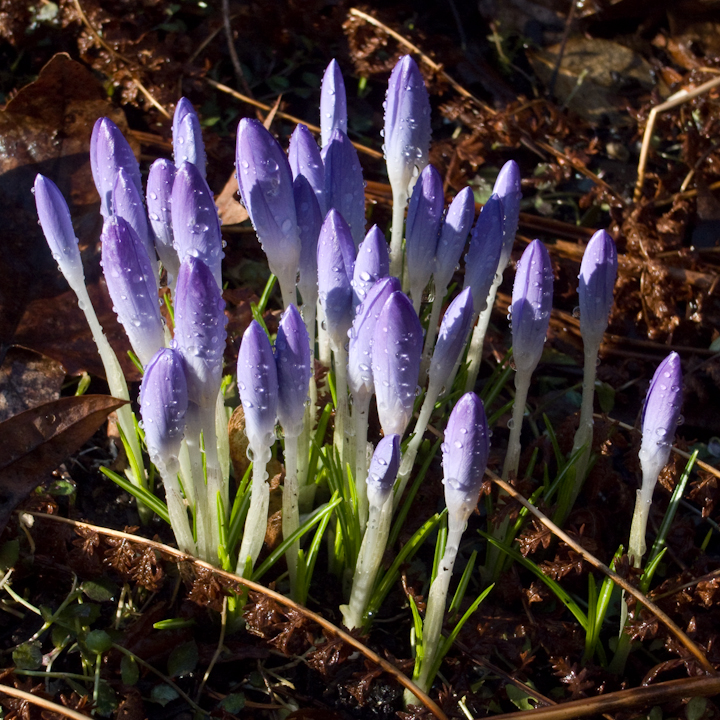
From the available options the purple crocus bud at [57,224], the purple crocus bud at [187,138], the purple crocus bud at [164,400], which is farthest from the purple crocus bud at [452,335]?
the purple crocus bud at [57,224]

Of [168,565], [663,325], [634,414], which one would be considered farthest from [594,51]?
[168,565]

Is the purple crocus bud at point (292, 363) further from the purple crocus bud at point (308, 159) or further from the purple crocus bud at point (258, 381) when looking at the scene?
the purple crocus bud at point (308, 159)

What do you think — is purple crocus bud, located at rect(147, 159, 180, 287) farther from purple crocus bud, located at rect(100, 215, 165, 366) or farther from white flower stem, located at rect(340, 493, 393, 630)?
white flower stem, located at rect(340, 493, 393, 630)

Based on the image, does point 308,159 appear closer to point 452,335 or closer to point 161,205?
point 161,205

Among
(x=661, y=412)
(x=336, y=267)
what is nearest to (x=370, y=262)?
(x=336, y=267)

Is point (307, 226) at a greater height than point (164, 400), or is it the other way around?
point (307, 226)

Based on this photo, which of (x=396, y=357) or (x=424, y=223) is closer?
(x=396, y=357)

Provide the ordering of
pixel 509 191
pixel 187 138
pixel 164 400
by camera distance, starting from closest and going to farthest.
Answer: pixel 164 400 < pixel 187 138 < pixel 509 191

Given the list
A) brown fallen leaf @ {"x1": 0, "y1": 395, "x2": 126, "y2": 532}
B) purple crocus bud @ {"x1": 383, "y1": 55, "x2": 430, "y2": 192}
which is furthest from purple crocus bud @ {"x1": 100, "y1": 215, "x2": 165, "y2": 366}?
purple crocus bud @ {"x1": 383, "y1": 55, "x2": 430, "y2": 192}
